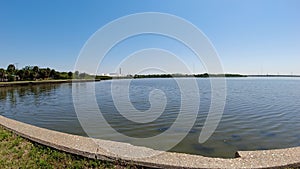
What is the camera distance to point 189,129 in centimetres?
877

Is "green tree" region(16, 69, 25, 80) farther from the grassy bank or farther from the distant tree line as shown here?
the grassy bank

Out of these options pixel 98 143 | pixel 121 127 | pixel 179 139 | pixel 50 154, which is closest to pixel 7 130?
pixel 50 154

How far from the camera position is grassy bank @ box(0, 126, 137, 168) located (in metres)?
4.12

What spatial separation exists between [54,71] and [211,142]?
90.0 metres

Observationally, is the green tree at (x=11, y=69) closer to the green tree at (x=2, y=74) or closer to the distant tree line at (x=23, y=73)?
the distant tree line at (x=23, y=73)

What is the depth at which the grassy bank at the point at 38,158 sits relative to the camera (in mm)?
4125

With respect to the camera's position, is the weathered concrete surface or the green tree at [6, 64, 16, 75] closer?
the weathered concrete surface

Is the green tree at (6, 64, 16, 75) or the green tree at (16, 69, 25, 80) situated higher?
the green tree at (6, 64, 16, 75)

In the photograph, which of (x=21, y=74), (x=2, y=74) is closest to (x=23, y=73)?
(x=21, y=74)

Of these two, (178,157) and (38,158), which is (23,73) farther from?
(178,157)

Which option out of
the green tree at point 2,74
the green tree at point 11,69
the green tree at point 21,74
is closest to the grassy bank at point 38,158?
the green tree at point 2,74

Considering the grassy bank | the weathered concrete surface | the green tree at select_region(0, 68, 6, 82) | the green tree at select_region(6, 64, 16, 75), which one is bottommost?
the grassy bank

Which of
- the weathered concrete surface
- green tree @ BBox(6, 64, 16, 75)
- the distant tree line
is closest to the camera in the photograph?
the weathered concrete surface

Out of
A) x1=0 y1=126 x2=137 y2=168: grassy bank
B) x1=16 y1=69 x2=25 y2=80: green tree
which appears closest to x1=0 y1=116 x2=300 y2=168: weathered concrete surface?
x1=0 y1=126 x2=137 y2=168: grassy bank
